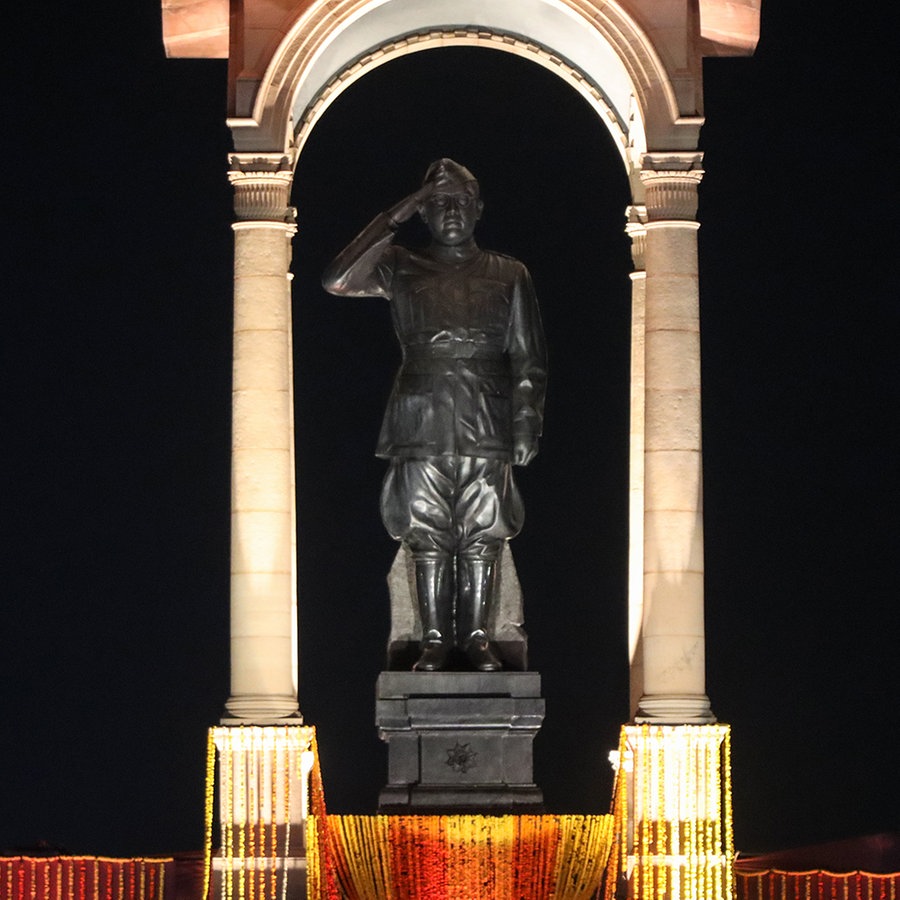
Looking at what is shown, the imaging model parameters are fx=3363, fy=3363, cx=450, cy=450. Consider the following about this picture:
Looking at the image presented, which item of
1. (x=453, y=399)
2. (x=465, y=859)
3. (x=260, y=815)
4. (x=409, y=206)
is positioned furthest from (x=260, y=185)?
(x=465, y=859)

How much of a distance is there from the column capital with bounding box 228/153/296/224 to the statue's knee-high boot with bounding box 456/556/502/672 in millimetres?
3776

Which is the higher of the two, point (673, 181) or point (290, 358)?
point (673, 181)

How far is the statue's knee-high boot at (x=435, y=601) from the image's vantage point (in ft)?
104

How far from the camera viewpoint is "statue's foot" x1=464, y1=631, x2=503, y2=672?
1235 inches

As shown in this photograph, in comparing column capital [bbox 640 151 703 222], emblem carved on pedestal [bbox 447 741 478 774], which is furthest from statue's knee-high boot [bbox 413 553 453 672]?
column capital [bbox 640 151 703 222]

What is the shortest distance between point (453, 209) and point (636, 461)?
3.34 m

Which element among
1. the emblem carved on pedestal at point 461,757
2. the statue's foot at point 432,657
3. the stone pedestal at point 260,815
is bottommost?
the stone pedestal at point 260,815

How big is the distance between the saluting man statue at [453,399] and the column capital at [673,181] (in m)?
1.50

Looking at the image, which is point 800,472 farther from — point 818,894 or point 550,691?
point 818,894

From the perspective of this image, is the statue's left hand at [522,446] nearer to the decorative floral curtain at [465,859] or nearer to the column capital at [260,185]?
the column capital at [260,185]

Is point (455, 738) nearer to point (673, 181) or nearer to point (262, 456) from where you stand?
point (262, 456)

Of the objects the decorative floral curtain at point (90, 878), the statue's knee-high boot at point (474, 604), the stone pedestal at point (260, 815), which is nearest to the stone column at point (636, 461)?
the statue's knee-high boot at point (474, 604)

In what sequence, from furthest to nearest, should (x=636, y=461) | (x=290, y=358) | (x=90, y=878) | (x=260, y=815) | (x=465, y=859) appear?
(x=636, y=461), (x=90, y=878), (x=290, y=358), (x=260, y=815), (x=465, y=859)

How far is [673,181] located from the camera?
3184 cm
